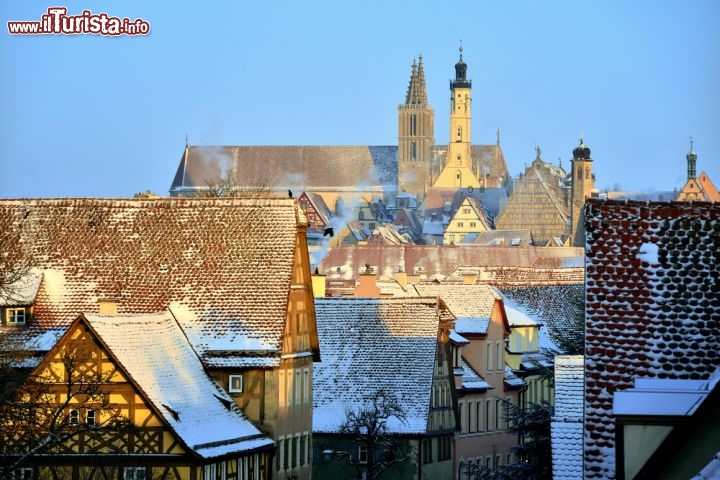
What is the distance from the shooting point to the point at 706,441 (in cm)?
1436

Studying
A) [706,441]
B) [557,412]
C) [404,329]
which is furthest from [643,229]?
[404,329]

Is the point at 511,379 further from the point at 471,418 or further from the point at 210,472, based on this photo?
the point at 210,472

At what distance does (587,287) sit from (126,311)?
70.4ft

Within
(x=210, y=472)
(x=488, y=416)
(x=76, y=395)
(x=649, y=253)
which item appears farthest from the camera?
(x=488, y=416)

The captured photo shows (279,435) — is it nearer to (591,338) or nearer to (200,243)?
(200,243)

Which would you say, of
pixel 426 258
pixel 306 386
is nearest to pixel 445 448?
pixel 306 386

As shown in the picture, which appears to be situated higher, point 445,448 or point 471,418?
point 471,418

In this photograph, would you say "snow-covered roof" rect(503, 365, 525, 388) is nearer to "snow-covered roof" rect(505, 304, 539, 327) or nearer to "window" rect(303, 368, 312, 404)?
"snow-covered roof" rect(505, 304, 539, 327)

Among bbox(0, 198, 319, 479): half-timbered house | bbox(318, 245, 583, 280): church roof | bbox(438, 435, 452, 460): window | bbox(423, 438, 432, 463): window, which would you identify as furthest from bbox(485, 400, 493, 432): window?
bbox(318, 245, 583, 280): church roof

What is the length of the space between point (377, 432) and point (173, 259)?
17.7 ft

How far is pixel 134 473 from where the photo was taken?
101ft

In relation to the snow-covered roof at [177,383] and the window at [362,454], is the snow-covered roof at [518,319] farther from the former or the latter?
the snow-covered roof at [177,383]

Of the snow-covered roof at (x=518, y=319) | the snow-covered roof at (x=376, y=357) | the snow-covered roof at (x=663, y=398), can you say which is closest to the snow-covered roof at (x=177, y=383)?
the snow-covered roof at (x=376, y=357)

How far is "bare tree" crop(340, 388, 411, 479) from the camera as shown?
39.2 meters
